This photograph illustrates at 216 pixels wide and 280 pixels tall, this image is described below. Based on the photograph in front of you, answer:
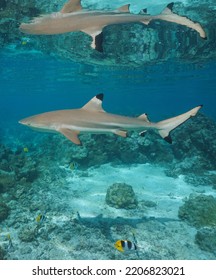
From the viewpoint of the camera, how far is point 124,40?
21922 mm

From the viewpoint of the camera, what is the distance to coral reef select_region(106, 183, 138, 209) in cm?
1102

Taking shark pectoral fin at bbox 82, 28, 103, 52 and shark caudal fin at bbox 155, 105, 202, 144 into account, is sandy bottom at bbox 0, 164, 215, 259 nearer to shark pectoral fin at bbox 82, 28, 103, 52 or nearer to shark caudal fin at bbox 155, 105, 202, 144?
shark caudal fin at bbox 155, 105, 202, 144

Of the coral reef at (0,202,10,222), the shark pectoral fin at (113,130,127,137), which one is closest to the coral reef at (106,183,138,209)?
the coral reef at (0,202,10,222)

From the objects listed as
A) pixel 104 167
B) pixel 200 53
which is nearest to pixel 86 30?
pixel 104 167

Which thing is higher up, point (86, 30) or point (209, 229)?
point (86, 30)

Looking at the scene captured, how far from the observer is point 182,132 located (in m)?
18.1

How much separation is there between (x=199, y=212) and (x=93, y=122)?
20.9ft

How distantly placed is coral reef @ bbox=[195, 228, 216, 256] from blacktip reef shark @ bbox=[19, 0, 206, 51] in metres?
6.83

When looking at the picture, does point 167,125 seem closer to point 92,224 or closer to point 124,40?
point 92,224

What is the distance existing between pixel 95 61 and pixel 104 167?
52.6ft

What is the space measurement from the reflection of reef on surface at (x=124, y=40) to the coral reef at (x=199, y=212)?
12.0m

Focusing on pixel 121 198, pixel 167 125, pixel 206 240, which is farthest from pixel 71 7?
pixel 121 198

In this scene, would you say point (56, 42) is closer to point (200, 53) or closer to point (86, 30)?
point (200, 53)

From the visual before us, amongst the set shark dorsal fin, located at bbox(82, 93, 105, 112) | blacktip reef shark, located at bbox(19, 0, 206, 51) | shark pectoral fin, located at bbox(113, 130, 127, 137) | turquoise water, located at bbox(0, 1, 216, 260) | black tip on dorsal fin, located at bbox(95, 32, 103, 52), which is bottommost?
turquoise water, located at bbox(0, 1, 216, 260)
